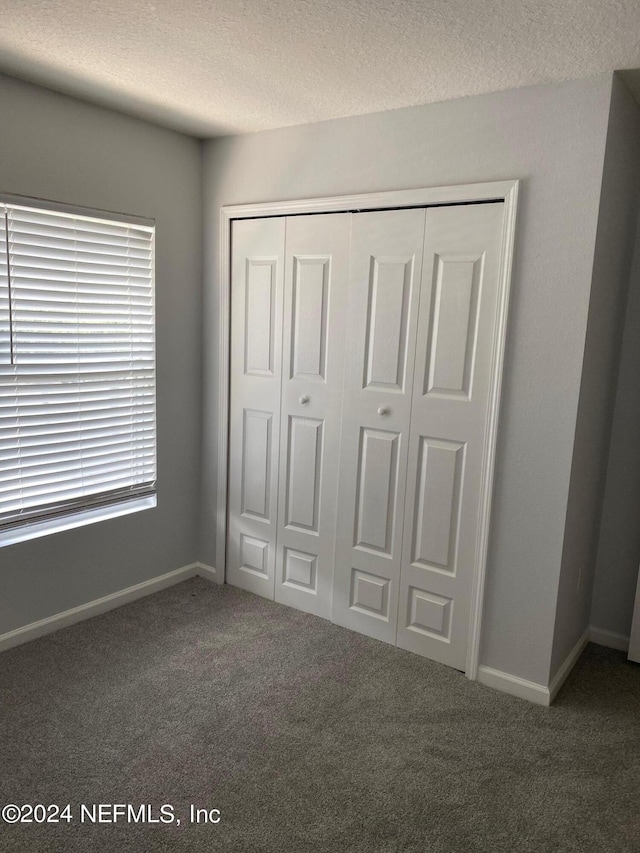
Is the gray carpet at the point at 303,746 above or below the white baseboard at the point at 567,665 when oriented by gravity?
below

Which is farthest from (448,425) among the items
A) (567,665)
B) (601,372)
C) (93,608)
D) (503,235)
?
(93,608)

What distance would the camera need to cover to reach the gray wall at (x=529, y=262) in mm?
2352

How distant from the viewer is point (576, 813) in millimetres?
2053

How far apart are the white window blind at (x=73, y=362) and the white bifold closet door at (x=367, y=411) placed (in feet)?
1.68

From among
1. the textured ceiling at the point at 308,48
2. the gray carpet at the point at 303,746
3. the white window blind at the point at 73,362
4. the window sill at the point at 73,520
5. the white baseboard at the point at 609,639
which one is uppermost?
the textured ceiling at the point at 308,48

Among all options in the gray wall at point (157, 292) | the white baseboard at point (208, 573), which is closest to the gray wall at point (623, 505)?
the white baseboard at point (208, 573)

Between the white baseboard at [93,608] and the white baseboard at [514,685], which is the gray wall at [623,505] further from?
the white baseboard at [93,608]

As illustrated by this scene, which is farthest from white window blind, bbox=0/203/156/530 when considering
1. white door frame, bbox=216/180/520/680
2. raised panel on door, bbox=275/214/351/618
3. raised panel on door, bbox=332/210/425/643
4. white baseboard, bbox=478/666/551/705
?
white baseboard, bbox=478/666/551/705

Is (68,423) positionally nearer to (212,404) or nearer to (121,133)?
(212,404)

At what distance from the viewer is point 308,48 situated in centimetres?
212

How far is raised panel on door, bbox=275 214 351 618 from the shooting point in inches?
119

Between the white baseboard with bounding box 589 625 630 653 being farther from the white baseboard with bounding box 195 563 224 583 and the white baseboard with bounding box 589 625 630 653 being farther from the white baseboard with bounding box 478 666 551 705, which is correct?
the white baseboard with bounding box 195 563 224 583

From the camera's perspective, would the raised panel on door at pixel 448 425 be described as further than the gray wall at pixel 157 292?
No

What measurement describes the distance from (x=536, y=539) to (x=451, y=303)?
104 cm
